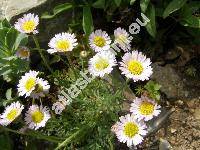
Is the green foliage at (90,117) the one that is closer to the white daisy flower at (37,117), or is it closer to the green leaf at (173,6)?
the white daisy flower at (37,117)

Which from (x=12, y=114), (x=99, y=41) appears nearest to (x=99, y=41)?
(x=99, y=41)

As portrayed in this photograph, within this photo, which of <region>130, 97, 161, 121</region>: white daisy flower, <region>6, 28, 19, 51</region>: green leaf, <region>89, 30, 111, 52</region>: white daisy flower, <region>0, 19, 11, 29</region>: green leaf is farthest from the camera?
<region>0, 19, 11, 29</region>: green leaf

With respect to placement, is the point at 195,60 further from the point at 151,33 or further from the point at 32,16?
the point at 32,16

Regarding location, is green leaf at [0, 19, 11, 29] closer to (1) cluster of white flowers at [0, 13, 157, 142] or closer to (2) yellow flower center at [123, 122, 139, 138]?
(1) cluster of white flowers at [0, 13, 157, 142]

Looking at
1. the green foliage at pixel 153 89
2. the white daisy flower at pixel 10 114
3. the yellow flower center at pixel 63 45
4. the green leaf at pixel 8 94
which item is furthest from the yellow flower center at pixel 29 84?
the green foliage at pixel 153 89

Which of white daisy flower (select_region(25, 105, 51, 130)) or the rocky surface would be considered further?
the rocky surface

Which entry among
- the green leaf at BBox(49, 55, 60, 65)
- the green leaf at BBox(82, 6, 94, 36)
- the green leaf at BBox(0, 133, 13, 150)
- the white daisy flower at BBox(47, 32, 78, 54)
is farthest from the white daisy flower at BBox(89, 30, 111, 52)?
the green leaf at BBox(0, 133, 13, 150)
